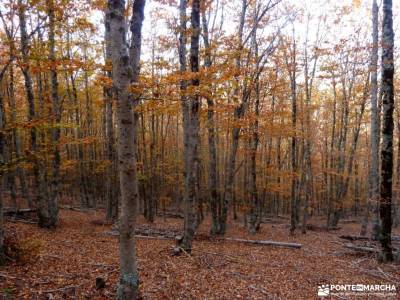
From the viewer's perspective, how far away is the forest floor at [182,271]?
577 cm

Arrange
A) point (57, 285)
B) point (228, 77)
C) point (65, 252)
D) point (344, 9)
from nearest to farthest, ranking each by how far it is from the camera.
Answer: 1. point (57, 285)
2. point (228, 77)
3. point (65, 252)
4. point (344, 9)

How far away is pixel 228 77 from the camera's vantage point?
705cm

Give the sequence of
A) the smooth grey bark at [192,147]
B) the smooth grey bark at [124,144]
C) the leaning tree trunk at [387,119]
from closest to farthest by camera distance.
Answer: the smooth grey bark at [124,144] < the smooth grey bark at [192,147] < the leaning tree trunk at [387,119]

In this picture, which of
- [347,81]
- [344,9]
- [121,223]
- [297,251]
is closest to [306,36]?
[344,9]

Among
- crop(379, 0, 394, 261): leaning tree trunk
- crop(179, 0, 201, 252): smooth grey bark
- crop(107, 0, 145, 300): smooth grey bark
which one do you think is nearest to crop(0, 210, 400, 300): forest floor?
crop(179, 0, 201, 252): smooth grey bark

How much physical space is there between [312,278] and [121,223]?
5.67 metres

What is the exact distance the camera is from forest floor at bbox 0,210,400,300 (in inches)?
227

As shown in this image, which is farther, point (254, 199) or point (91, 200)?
point (91, 200)

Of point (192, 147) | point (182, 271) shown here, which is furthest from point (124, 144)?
point (182, 271)

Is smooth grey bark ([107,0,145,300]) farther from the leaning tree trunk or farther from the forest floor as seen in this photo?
the leaning tree trunk

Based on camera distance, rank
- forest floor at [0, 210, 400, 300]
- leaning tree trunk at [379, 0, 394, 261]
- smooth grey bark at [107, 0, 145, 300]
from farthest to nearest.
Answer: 1. leaning tree trunk at [379, 0, 394, 261]
2. forest floor at [0, 210, 400, 300]
3. smooth grey bark at [107, 0, 145, 300]

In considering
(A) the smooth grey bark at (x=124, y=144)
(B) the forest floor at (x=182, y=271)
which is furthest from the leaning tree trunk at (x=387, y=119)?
(A) the smooth grey bark at (x=124, y=144)

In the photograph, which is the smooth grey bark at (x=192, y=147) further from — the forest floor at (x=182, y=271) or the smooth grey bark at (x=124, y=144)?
the smooth grey bark at (x=124, y=144)

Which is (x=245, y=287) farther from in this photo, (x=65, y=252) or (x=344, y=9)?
(x=344, y=9)
